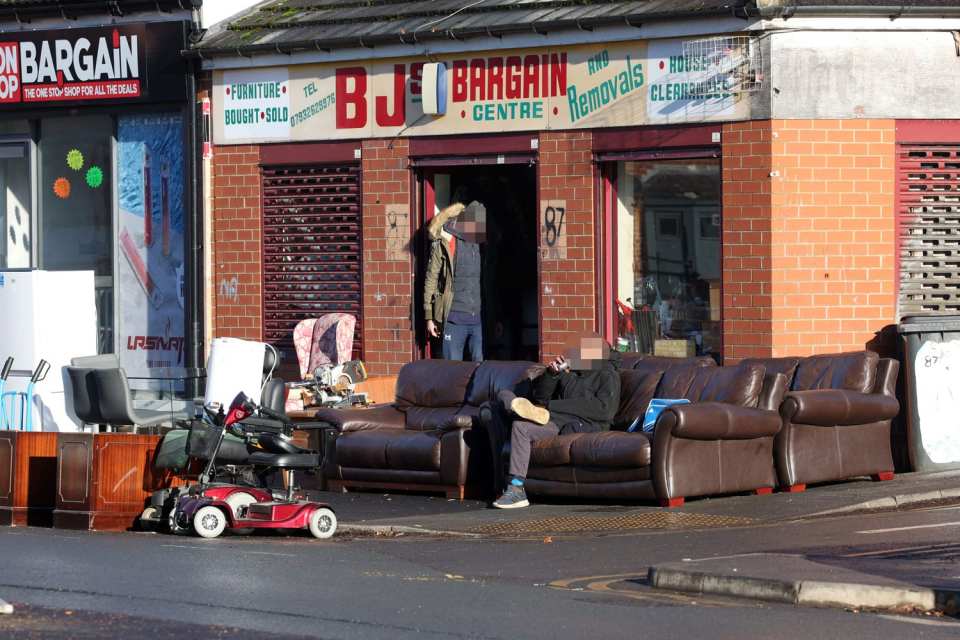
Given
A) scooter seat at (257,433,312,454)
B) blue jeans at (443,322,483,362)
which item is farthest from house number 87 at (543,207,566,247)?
scooter seat at (257,433,312,454)

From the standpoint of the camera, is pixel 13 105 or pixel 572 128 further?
pixel 13 105

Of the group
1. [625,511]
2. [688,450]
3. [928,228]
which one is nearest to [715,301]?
[928,228]

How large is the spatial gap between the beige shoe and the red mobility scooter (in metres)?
1.84

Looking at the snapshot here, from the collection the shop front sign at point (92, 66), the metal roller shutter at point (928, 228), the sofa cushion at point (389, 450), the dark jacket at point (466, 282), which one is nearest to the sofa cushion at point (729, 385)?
the sofa cushion at point (389, 450)

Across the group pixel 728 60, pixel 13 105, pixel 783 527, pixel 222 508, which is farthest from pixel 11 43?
pixel 783 527

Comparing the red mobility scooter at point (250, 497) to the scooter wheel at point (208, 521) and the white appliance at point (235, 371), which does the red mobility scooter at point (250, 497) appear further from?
the white appliance at point (235, 371)

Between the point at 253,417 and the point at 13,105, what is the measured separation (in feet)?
34.7

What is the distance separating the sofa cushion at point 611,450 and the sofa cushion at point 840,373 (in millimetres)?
1926

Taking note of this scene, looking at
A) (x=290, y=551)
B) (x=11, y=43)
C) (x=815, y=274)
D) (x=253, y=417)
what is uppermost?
(x=11, y=43)

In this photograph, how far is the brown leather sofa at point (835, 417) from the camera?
14188mm

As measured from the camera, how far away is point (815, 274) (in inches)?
654

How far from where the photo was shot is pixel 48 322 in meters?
17.5

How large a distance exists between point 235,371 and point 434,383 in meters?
1.89

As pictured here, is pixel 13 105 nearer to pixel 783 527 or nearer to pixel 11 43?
pixel 11 43
